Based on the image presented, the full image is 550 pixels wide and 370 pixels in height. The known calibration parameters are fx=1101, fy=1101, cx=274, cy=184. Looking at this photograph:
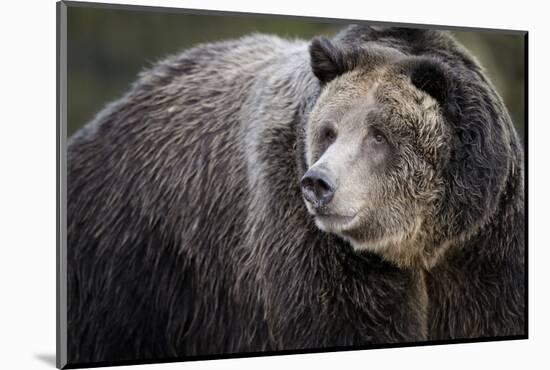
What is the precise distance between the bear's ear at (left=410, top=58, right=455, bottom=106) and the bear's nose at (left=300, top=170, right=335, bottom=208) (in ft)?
3.11

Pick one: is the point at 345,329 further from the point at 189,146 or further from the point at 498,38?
the point at 498,38

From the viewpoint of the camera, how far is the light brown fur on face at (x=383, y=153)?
6629mm

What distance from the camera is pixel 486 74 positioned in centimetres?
730

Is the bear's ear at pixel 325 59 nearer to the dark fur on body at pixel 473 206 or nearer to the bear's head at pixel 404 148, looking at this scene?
the bear's head at pixel 404 148

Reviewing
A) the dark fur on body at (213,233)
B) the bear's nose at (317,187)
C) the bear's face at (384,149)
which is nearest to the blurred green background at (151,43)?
the dark fur on body at (213,233)

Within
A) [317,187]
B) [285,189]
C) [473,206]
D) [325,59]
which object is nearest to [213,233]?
[285,189]

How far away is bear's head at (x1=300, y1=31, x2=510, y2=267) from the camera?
6.68 metres

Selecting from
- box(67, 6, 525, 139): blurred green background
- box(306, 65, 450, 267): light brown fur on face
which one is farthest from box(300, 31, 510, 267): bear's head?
box(67, 6, 525, 139): blurred green background

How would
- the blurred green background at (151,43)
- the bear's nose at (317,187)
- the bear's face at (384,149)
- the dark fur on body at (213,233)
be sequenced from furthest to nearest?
the blurred green background at (151,43)
the dark fur on body at (213,233)
the bear's face at (384,149)
the bear's nose at (317,187)

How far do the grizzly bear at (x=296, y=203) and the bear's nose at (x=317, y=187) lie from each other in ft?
0.04

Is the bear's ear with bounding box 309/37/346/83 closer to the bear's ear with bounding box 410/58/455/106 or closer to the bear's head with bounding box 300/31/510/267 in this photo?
the bear's head with bounding box 300/31/510/267

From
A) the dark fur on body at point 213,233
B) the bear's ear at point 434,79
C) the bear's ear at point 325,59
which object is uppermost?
the bear's ear at point 325,59

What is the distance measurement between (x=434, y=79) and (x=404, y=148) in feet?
1.51

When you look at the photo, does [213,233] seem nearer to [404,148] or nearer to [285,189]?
[285,189]
